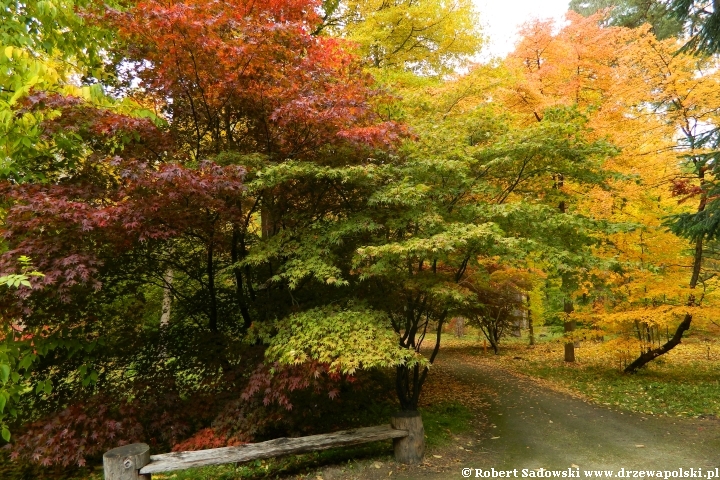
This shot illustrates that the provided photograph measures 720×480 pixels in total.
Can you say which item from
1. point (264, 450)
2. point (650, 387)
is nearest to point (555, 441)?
point (264, 450)

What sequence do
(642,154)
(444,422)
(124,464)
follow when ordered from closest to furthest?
(124,464), (444,422), (642,154)

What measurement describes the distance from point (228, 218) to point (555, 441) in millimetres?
5536

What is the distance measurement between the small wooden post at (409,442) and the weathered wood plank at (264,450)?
0.08 metres

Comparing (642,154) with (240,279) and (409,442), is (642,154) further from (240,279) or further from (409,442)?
(240,279)

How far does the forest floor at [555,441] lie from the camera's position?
4922 mm

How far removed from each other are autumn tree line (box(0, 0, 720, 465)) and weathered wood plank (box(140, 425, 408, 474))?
1.42 ft

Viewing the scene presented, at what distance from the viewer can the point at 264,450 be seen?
4566 millimetres

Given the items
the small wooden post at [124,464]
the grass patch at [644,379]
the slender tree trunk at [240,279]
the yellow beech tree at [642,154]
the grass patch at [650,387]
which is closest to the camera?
the small wooden post at [124,464]

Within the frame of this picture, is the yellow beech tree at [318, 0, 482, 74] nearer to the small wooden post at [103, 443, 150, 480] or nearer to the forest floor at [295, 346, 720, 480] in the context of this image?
the forest floor at [295, 346, 720, 480]

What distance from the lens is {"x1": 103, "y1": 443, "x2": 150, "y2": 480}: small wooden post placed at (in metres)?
4.03

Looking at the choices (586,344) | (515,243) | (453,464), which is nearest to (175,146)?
(515,243)

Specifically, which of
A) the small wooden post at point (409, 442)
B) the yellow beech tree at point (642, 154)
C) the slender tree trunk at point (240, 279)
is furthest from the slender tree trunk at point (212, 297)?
the yellow beech tree at point (642, 154)

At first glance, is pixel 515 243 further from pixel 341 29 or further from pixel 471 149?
pixel 341 29

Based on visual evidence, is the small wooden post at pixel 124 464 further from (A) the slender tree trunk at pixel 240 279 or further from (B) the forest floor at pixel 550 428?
(A) the slender tree trunk at pixel 240 279
